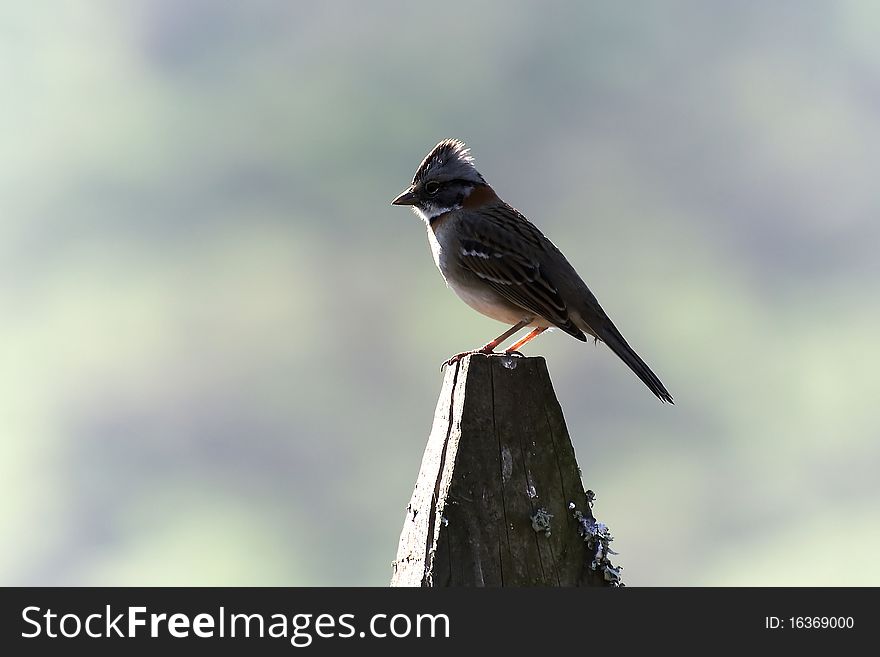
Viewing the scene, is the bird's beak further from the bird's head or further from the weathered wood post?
the weathered wood post

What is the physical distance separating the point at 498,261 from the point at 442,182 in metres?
1.04

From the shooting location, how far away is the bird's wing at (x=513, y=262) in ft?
24.3

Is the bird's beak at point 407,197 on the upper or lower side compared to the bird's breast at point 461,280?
upper

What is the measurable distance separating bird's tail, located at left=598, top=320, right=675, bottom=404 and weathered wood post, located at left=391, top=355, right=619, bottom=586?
277 cm

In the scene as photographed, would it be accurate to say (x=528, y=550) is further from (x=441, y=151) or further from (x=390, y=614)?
(x=441, y=151)

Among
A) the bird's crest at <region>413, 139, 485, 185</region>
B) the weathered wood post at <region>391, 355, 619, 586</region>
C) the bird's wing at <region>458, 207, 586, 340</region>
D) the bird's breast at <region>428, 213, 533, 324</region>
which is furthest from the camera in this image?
the bird's crest at <region>413, 139, 485, 185</region>

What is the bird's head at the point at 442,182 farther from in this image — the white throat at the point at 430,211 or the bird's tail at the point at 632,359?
the bird's tail at the point at 632,359

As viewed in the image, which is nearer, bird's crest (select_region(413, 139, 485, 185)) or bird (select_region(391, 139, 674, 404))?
bird (select_region(391, 139, 674, 404))

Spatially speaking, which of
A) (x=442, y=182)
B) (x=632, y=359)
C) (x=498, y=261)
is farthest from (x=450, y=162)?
(x=632, y=359)

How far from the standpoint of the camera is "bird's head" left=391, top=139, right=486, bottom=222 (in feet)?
26.9

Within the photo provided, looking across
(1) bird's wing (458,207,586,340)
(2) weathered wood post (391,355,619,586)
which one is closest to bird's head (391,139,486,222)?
(1) bird's wing (458,207,586,340)

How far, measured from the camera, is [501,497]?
430 cm

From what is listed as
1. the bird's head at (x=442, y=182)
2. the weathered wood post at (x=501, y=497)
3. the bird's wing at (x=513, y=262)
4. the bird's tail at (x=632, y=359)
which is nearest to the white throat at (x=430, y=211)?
the bird's head at (x=442, y=182)

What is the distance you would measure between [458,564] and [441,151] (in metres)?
4.77
